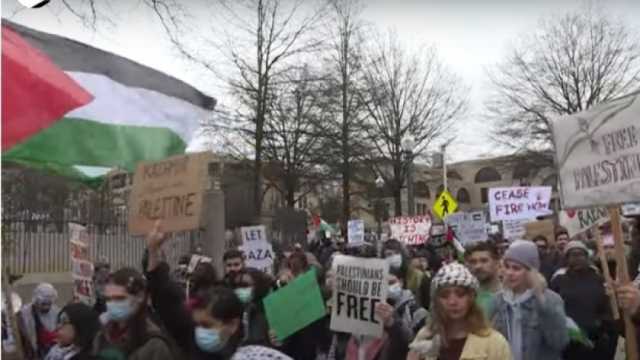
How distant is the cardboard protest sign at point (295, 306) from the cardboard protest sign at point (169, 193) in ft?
2.60

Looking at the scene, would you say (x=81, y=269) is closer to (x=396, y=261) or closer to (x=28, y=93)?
(x=396, y=261)

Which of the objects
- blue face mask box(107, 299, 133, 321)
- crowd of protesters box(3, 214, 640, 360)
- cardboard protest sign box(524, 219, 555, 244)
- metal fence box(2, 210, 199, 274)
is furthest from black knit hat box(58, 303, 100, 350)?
metal fence box(2, 210, 199, 274)

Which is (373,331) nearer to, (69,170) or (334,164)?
(69,170)

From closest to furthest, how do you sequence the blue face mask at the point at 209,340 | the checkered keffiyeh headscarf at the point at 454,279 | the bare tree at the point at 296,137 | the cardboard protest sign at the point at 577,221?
the blue face mask at the point at 209,340
the checkered keffiyeh headscarf at the point at 454,279
the cardboard protest sign at the point at 577,221
the bare tree at the point at 296,137

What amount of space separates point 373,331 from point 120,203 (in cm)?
1248

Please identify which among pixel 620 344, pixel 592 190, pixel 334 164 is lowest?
pixel 620 344

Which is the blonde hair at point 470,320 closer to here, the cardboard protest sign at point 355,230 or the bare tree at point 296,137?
the cardboard protest sign at point 355,230

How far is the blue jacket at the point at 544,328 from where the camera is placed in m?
5.13

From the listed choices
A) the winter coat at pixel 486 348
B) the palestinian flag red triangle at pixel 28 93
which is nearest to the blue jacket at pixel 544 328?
the winter coat at pixel 486 348

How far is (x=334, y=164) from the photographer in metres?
32.7

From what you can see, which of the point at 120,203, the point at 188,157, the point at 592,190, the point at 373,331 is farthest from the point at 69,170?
the point at 120,203

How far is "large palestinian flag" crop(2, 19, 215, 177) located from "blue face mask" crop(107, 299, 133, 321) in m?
1.50

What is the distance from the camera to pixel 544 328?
203 inches

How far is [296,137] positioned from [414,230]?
12020mm
